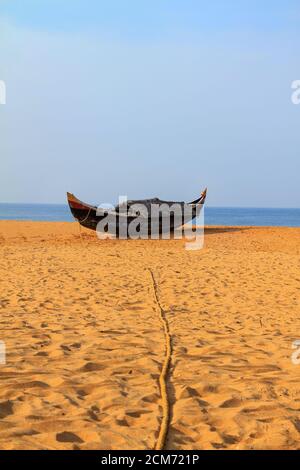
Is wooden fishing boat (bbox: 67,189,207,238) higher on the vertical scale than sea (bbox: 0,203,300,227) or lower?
higher

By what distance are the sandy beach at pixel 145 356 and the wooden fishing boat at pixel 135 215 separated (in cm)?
870

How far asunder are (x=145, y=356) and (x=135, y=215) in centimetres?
1659

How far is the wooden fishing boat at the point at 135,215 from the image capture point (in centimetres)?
2186

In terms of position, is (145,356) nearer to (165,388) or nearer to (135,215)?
(165,388)

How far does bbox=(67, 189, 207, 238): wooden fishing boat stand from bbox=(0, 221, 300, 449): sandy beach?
870cm

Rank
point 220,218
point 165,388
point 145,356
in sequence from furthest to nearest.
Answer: point 220,218 < point 145,356 < point 165,388

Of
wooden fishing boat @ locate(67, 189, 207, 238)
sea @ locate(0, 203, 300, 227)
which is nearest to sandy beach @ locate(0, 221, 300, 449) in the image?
wooden fishing boat @ locate(67, 189, 207, 238)

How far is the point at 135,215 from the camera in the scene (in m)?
22.3

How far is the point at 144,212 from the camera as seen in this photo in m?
23.1

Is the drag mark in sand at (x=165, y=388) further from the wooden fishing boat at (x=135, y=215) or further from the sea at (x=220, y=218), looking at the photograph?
the sea at (x=220, y=218)

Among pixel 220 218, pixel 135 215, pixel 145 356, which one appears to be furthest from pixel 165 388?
pixel 220 218

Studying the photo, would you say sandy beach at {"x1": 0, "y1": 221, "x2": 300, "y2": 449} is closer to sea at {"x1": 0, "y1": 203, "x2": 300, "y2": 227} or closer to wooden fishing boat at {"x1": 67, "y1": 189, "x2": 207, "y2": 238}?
wooden fishing boat at {"x1": 67, "y1": 189, "x2": 207, "y2": 238}

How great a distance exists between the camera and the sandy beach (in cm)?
403
